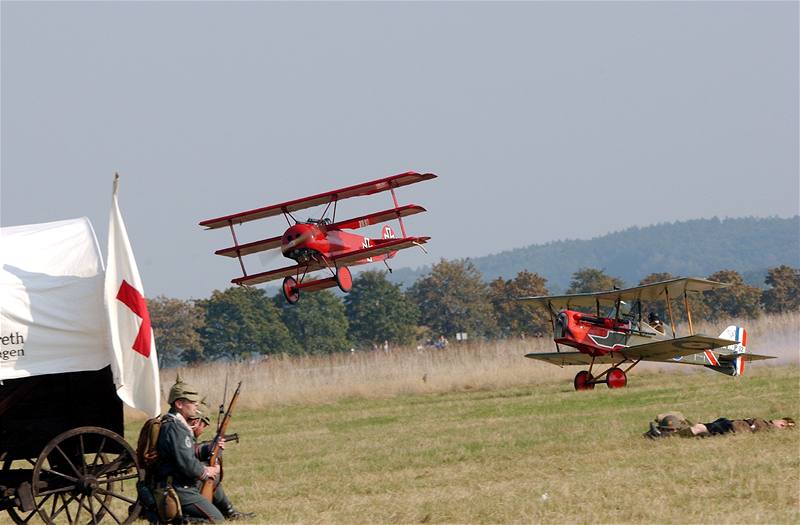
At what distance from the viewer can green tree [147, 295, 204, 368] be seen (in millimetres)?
80562

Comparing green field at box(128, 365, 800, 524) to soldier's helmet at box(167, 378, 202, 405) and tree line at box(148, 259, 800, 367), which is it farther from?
tree line at box(148, 259, 800, 367)

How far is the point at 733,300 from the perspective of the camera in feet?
291

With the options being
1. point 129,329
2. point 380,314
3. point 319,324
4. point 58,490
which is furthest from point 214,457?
point 380,314

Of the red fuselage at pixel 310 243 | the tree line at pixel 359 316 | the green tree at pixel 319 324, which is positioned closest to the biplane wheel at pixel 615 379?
the red fuselage at pixel 310 243

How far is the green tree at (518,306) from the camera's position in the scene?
87.8 meters

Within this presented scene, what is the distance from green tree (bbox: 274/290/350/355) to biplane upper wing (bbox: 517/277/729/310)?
57.0m

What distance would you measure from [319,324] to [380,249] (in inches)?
2442

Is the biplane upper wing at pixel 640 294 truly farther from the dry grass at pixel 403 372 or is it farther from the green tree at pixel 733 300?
the green tree at pixel 733 300

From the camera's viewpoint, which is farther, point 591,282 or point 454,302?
point 454,302

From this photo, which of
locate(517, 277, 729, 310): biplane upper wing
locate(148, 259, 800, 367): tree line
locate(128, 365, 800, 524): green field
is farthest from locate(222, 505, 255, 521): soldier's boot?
locate(148, 259, 800, 367): tree line

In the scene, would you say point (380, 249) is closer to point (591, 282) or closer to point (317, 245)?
point (317, 245)

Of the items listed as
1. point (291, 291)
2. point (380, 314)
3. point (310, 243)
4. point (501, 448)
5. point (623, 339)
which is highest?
point (310, 243)

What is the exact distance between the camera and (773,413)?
16031 millimetres

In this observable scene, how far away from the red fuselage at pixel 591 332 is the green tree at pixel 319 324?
58579 mm
